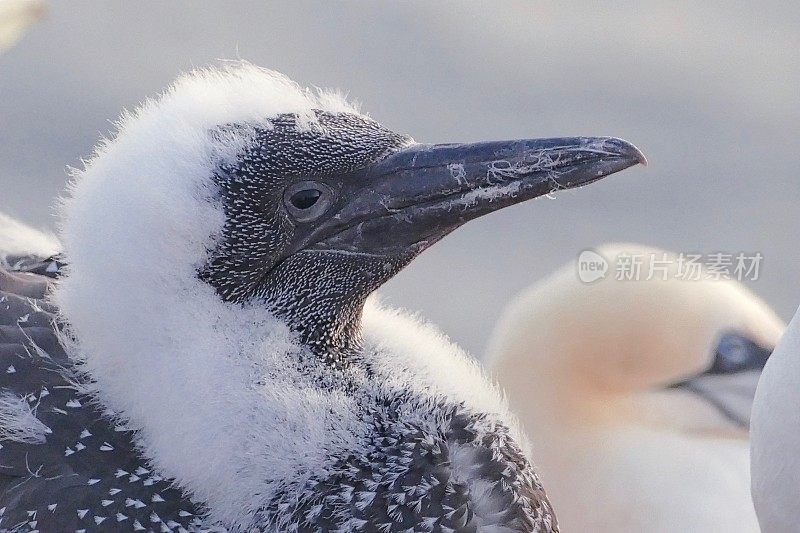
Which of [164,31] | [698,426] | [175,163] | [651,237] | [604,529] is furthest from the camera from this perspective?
[164,31]

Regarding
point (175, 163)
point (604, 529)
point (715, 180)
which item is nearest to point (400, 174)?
point (175, 163)

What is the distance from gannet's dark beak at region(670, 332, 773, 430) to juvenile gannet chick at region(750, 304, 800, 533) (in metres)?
0.52

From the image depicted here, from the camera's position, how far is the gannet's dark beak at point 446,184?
109 centimetres

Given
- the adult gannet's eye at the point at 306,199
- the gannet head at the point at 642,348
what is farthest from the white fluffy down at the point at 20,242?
the gannet head at the point at 642,348

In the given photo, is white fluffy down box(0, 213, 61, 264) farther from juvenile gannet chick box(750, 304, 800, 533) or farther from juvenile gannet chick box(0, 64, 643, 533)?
juvenile gannet chick box(750, 304, 800, 533)

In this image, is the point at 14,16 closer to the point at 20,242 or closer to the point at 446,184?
the point at 20,242

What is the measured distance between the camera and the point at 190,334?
3.49 feet

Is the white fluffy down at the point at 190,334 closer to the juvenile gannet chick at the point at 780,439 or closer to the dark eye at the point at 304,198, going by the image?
the dark eye at the point at 304,198

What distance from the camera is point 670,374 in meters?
1.75

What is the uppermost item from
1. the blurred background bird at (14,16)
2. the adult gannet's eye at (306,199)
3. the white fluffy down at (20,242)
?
the blurred background bird at (14,16)

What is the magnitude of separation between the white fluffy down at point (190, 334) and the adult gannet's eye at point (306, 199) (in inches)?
2.2

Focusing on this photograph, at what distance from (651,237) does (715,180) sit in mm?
204

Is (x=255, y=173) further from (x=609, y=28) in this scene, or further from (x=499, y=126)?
(x=609, y=28)

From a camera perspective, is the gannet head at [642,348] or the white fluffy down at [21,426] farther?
the gannet head at [642,348]
